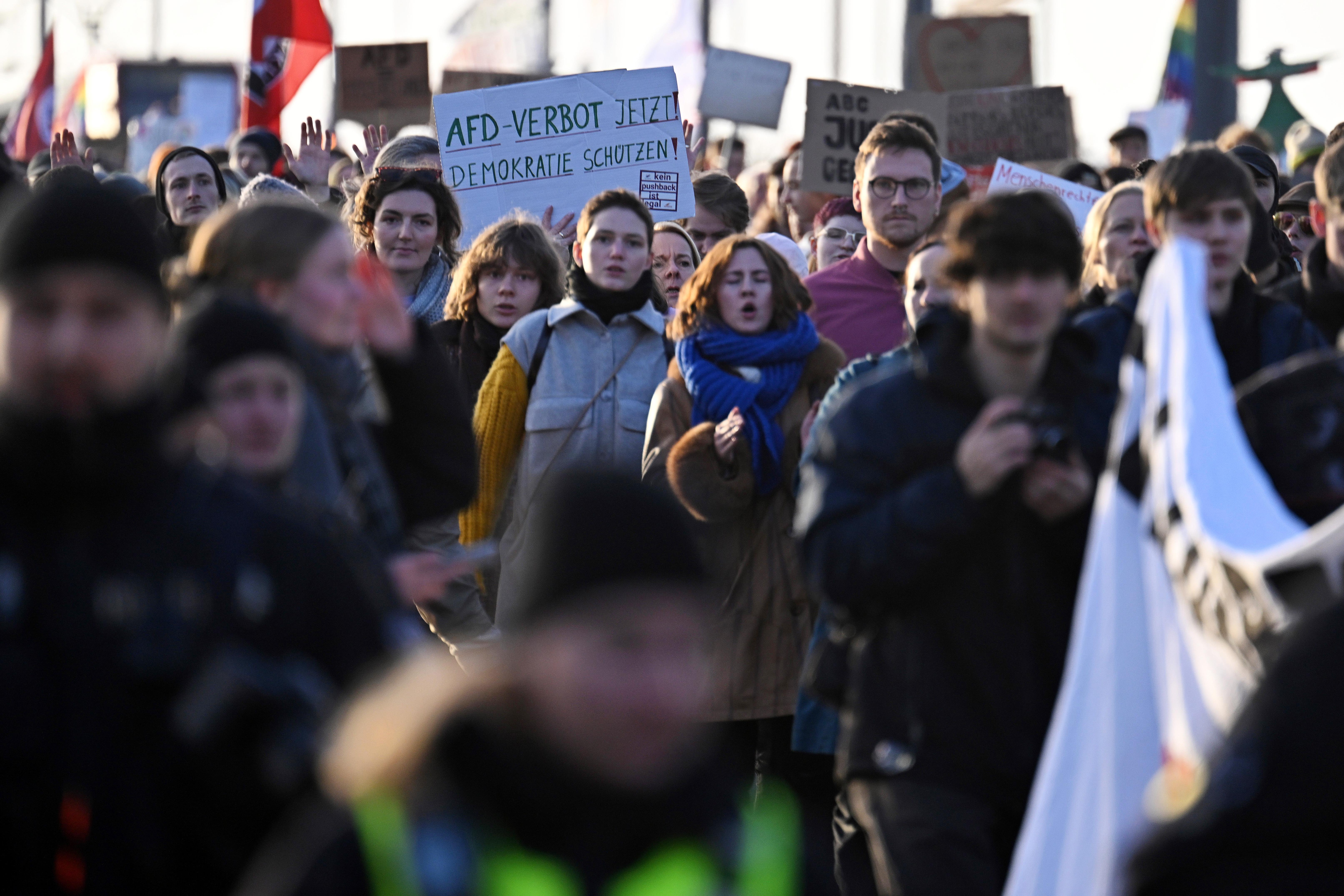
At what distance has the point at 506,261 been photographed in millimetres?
7309

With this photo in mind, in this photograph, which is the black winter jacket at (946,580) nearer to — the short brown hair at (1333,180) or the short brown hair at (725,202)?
the short brown hair at (1333,180)

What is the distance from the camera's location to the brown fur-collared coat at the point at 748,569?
20.0 ft

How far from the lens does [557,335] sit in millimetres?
6855

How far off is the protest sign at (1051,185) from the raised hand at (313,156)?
3607 millimetres

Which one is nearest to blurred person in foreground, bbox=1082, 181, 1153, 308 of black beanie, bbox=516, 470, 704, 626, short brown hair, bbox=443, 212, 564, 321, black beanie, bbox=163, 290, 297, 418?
short brown hair, bbox=443, 212, 564, 321

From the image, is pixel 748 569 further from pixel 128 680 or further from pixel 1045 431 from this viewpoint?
pixel 128 680

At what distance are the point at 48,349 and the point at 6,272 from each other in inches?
6.2

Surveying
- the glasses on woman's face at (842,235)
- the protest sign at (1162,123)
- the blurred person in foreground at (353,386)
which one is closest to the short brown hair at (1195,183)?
Result: the blurred person in foreground at (353,386)

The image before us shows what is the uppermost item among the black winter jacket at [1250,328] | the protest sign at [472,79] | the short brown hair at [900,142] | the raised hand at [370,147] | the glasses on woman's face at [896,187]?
the protest sign at [472,79]

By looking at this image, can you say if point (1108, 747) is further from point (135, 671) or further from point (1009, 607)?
point (135, 671)

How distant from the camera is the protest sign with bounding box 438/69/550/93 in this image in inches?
475

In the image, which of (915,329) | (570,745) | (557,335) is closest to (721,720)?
(557,335)

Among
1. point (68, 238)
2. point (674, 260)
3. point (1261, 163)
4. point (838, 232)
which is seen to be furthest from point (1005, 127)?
point (68, 238)

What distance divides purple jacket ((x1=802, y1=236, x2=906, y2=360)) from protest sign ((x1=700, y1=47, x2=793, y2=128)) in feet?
22.9
